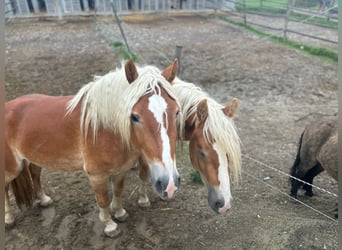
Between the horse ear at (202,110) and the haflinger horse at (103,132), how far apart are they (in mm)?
169

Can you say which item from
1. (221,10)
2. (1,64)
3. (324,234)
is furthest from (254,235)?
(221,10)

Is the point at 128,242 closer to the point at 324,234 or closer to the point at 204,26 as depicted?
the point at 324,234

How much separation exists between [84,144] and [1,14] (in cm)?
209

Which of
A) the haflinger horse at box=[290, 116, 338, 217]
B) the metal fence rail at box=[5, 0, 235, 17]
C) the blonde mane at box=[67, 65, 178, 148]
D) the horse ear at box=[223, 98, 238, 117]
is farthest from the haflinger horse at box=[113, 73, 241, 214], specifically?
the metal fence rail at box=[5, 0, 235, 17]

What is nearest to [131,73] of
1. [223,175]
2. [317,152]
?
[223,175]

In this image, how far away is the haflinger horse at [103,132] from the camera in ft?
6.42

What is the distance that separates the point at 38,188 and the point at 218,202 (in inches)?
81.6

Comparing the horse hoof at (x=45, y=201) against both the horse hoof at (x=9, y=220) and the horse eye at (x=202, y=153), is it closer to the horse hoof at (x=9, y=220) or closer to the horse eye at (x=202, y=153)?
the horse hoof at (x=9, y=220)

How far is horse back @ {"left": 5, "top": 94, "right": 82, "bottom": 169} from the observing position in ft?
8.51

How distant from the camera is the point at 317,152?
11.3 ft

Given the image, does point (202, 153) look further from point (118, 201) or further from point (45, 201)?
point (45, 201)

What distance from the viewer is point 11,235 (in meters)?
3.04

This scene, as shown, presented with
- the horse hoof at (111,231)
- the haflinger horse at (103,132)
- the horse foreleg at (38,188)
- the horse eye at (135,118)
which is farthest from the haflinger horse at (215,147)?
the horse foreleg at (38,188)

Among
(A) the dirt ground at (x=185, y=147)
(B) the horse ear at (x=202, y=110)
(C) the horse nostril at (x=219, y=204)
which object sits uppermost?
(B) the horse ear at (x=202, y=110)
